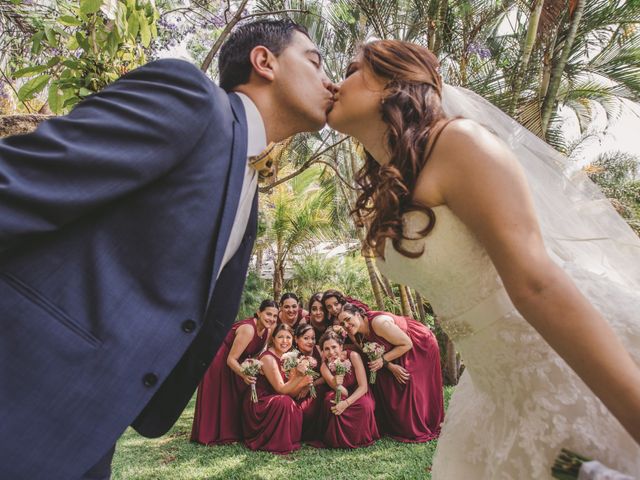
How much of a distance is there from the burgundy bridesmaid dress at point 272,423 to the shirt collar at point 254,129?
4.23 m

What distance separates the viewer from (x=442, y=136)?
1524 millimetres

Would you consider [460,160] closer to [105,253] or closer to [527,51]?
[105,253]

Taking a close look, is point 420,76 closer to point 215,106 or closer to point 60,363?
point 215,106

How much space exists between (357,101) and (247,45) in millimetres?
560

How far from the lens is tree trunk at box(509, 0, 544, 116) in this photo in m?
6.49

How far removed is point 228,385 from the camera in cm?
592

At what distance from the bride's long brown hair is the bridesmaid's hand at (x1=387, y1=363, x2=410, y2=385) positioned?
4.21m

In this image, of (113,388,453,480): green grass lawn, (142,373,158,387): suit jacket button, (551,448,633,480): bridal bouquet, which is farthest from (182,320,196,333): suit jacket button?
(113,388,453,480): green grass lawn

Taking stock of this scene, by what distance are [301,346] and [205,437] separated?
1515 millimetres

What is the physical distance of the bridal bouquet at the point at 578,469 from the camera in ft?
3.76

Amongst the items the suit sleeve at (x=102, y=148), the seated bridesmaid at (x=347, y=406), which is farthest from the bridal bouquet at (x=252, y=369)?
the suit sleeve at (x=102, y=148)

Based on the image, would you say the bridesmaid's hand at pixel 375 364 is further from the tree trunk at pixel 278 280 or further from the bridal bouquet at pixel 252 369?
the tree trunk at pixel 278 280

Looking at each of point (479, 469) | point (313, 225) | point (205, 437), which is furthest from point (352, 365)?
point (313, 225)

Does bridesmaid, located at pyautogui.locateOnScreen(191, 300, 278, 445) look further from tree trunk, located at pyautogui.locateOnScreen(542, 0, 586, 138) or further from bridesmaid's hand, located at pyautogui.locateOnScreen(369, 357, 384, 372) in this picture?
tree trunk, located at pyautogui.locateOnScreen(542, 0, 586, 138)
